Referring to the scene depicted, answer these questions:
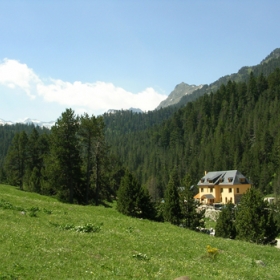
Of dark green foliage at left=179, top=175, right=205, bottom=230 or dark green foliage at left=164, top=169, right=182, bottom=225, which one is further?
dark green foliage at left=179, top=175, right=205, bottom=230

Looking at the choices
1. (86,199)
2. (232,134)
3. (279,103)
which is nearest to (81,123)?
(86,199)

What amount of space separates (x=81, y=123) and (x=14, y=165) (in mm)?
30686

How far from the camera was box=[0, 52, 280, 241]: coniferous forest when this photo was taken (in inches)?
1715

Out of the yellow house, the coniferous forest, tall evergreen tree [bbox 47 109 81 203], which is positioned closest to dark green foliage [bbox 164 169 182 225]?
the coniferous forest

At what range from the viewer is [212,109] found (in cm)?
19738

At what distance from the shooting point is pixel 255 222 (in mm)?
36844

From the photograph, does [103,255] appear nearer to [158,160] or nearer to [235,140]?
[235,140]

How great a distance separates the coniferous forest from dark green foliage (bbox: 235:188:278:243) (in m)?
7.34

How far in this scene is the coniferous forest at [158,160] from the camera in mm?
43562

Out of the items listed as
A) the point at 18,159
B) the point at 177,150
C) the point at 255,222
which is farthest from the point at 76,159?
the point at 177,150

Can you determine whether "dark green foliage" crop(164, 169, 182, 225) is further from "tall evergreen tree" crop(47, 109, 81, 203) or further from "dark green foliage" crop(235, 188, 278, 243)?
"tall evergreen tree" crop(47, 109, 81, 203)

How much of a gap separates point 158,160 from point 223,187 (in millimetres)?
89957

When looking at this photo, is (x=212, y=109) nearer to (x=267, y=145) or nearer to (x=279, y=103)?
(x=279, y=103)

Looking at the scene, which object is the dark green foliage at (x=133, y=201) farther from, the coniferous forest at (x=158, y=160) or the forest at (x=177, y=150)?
the forest at (x=177, y=150)
